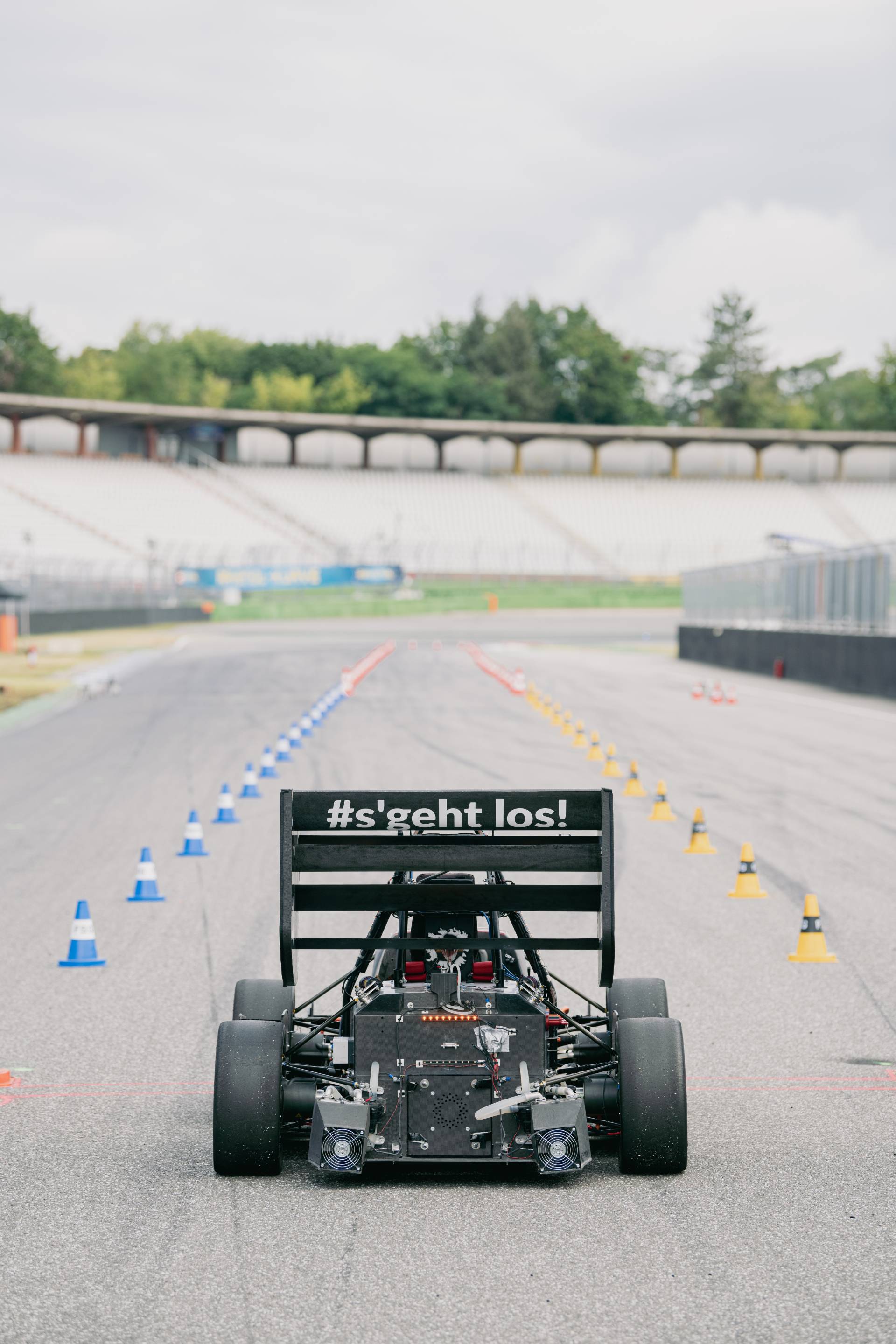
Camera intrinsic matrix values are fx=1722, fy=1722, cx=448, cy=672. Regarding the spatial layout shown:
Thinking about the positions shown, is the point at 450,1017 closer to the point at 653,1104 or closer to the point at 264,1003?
the point at 653,1104

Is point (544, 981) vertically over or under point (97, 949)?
over

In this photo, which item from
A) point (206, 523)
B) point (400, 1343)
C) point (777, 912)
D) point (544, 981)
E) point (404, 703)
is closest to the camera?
point (400, 1343)

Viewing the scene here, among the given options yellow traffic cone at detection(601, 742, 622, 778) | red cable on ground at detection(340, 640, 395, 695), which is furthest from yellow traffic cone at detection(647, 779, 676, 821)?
red cable on ground at detection(340, 640, 395, 695)

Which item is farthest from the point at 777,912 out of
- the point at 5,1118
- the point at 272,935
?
the point at 5,1118

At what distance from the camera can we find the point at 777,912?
10570mm

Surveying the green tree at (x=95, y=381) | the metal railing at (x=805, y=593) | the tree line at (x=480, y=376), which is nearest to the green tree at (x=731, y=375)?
the tree line at (x=480, y=376)

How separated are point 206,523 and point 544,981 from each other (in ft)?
250

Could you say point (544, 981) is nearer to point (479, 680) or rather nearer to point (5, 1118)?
point (5, 1118)

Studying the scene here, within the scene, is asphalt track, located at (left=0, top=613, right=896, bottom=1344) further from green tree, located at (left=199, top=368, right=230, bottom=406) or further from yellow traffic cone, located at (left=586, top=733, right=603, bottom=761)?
green tree, located at (left=199, top=368, right=230, bottom=406)

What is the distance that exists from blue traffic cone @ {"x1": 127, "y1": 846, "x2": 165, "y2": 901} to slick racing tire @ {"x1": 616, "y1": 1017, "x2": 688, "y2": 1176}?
231 inches

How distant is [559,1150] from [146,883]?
617 cm

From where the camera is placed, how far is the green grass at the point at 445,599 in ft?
236

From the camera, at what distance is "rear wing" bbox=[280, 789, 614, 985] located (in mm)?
5676

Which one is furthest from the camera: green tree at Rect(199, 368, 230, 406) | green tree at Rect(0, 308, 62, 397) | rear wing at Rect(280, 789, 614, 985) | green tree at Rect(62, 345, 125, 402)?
green tree at Rect(199, 368, 230, 406)
